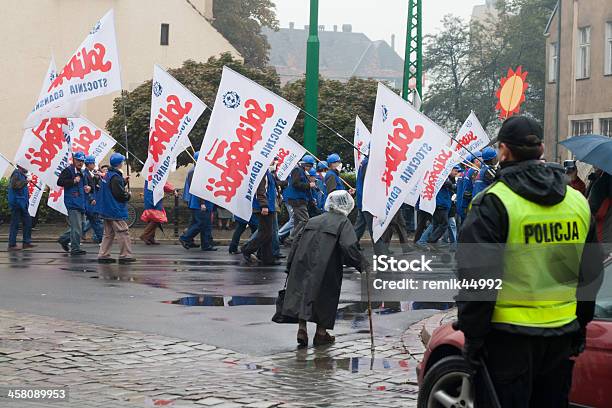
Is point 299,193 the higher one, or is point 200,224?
point 299,193

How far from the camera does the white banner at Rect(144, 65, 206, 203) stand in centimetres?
1864

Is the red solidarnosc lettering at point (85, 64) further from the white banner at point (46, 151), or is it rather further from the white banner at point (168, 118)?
the white banner at point (46, 151)

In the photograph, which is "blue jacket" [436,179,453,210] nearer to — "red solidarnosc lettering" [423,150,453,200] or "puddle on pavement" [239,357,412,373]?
"red solidarnosc lettering" [423,150,453,200]

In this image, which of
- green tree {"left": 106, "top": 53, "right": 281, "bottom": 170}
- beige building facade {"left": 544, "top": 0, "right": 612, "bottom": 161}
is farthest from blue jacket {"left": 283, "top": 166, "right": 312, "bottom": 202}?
beige building facade {"left": 544, "top": 0, "right": 612, "bottom": 161}

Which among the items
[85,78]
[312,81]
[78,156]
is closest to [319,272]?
[85,78]

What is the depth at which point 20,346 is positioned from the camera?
31.6 ft

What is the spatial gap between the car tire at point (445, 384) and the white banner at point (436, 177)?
10.9m

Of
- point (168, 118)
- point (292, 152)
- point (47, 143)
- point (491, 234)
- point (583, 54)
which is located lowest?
point (491, 234)

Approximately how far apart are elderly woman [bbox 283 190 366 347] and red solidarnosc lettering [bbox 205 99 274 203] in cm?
592

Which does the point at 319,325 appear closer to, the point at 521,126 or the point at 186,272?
the point at 521,126

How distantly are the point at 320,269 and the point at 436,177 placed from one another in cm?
858

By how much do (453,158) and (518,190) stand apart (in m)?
12.3

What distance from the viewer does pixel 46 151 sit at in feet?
64.6

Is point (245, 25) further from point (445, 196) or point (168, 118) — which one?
point (168, 118)
